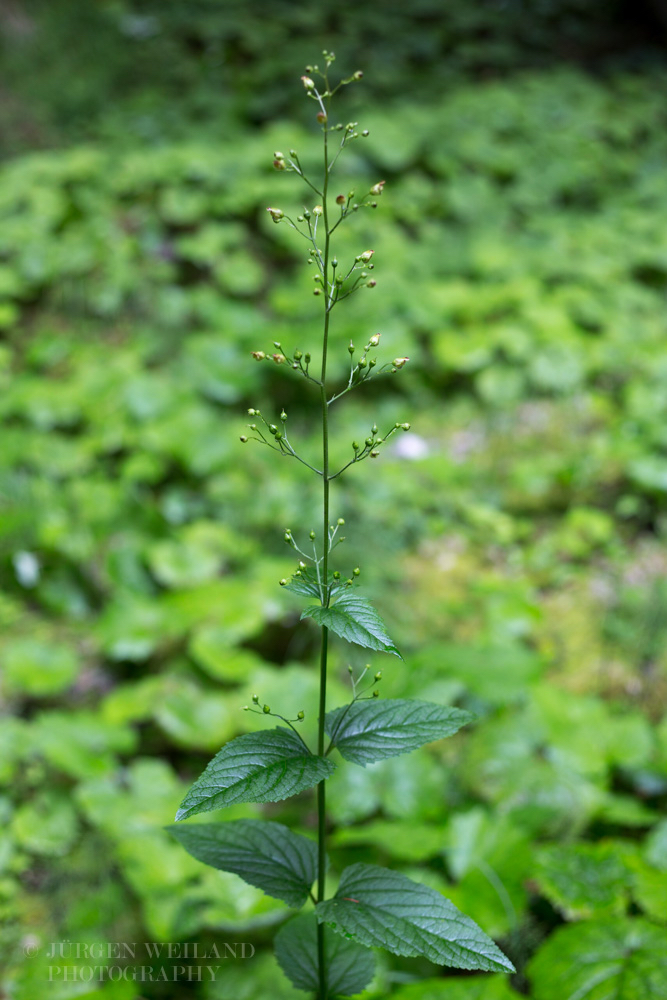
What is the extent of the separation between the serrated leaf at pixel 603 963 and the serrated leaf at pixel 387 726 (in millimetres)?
679

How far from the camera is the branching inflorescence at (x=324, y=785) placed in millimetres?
819

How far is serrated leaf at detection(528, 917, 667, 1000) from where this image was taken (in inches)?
46.4

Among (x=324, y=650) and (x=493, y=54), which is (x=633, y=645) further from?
→ (x=493, y=54)

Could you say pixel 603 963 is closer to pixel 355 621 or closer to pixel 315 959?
pixel 315 959

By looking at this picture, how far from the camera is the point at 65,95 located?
5895mm

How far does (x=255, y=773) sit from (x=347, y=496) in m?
2.23

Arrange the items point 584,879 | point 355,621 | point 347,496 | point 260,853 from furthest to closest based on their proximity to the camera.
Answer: point 347,496
point 584,879
point 260,853
point 355,621

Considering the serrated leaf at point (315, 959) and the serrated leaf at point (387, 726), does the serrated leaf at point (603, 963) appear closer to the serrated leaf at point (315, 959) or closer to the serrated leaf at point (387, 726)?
the serrated leaf at point (315, 959)

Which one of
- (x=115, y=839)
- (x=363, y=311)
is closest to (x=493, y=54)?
(x=363, y=311)

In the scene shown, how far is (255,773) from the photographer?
838 mm

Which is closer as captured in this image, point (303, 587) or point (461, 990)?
point (303, 587)

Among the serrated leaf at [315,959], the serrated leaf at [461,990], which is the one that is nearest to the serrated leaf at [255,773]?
the serrated leaf at [315,959]

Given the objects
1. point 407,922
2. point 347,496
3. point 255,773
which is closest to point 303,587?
point 255,773

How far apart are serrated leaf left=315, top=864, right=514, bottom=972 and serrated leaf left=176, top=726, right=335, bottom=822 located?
202mm
